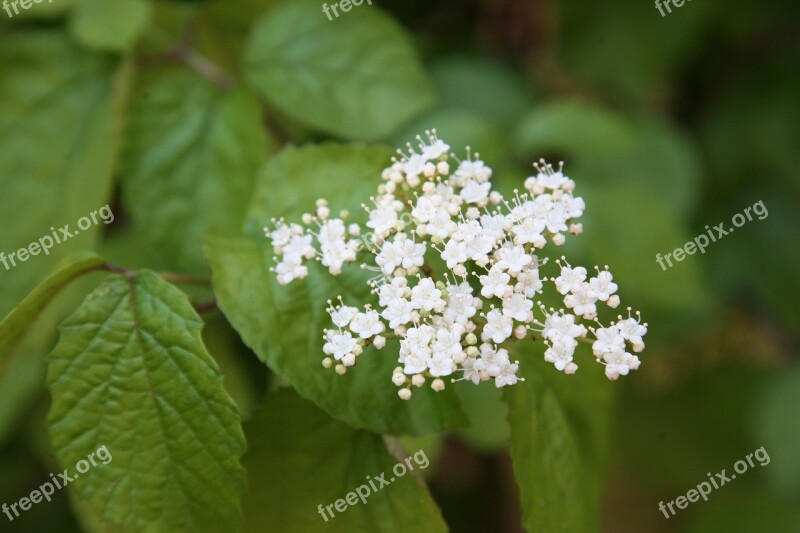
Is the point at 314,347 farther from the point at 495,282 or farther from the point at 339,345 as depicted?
the point at 495,282

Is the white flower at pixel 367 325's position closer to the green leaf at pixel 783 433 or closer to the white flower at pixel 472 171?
the white flower at pixel 472 171

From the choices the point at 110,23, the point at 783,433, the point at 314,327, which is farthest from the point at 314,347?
the point at 783,433

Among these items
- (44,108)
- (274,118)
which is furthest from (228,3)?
(44,108)

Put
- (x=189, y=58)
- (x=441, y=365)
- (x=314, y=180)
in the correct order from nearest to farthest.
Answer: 1. (x=441, y=365)
2. (x=314, y=180)
3. (x=189, y=58)

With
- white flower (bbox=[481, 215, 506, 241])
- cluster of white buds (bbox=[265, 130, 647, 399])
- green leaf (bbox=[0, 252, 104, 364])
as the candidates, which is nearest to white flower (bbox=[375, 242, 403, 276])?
cluster of white buds (bbox=[265, 130, 647, 399])

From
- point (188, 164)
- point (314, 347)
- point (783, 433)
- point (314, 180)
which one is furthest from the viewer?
point (783, 433)

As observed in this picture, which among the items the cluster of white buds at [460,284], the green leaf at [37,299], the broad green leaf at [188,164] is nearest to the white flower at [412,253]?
the cluster of white buds at [460,284]

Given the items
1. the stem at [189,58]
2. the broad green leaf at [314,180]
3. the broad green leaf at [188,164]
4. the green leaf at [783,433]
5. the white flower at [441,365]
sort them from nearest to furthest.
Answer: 1. the white flower at [441,365]
2. the broad green leaf at [314,180]
3. the broad green leaf at [188,164]
4. the stem at [189,58]
5. the green leaf at [783,433]
